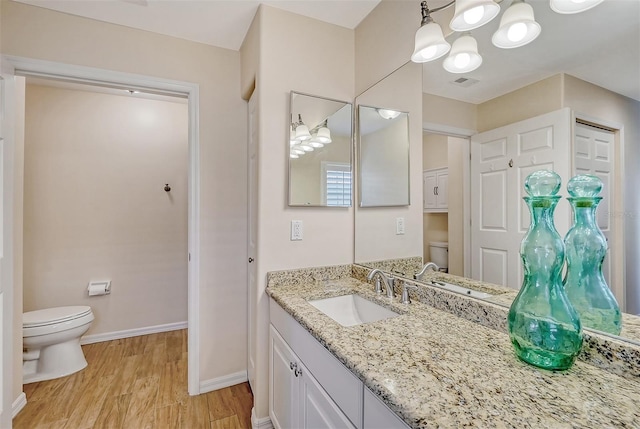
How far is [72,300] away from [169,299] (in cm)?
79

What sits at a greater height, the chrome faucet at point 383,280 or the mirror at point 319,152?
the mirror at point 319,152

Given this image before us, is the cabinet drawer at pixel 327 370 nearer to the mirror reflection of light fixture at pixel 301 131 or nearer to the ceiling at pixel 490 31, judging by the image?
the mirror reflection of light fixture at pixel 301 131

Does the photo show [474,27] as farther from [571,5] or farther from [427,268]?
[427,268]

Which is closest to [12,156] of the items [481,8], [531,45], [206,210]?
[206,210]

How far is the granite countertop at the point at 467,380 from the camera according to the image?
1.89 feet

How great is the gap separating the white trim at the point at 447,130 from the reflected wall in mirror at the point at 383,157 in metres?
0.17

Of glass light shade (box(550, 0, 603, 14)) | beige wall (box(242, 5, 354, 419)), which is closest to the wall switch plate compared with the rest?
beige wall (box(242, 5, 354, 419))

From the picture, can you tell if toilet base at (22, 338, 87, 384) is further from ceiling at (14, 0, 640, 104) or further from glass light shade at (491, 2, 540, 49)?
glass light shade at (491, 2, 540, 49)

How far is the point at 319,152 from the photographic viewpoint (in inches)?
67.6

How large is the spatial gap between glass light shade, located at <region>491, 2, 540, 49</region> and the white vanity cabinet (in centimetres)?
50

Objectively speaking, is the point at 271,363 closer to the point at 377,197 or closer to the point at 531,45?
the point at 377,197

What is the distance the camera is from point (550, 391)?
0.65m

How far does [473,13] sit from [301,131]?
0.95 meters

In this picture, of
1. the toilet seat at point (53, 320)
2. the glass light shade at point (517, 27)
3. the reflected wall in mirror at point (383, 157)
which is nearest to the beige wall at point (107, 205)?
the toilet seat at point (53, 320)
